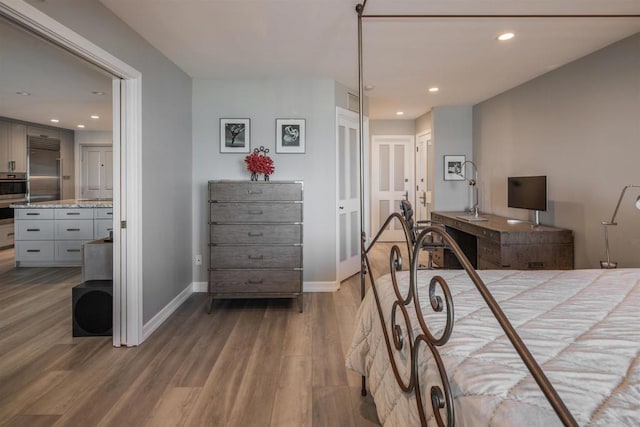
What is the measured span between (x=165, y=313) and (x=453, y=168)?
443 centimetres

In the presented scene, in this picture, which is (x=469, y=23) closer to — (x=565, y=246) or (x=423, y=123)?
(x=565, y=246)

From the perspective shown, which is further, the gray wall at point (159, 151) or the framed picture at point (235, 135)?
the framed picture at point (235, 135)

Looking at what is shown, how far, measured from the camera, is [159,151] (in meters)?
3.20

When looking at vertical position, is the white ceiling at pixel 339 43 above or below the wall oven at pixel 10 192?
above

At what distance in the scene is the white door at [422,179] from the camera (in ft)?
20.6

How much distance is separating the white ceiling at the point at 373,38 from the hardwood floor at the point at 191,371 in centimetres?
240

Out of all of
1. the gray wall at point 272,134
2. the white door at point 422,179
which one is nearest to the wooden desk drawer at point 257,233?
the gray wall at point 272,134

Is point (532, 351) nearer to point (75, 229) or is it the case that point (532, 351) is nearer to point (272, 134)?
point (272, 134)

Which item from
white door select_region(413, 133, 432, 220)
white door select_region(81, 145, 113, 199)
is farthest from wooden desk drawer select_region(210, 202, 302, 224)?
white door select_region(81, 145, 113, 199)

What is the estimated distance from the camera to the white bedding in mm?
774

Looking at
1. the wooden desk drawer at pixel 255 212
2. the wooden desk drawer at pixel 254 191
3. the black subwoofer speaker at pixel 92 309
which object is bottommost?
the black subwoofer speaker at pixel 92 309

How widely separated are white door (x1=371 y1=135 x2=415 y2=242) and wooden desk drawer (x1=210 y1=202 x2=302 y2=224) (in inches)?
157

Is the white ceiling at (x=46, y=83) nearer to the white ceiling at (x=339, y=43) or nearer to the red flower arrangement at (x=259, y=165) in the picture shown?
the white ceiling at (x=339, y=43)

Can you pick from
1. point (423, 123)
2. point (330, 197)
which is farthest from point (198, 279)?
point (423, 123)
